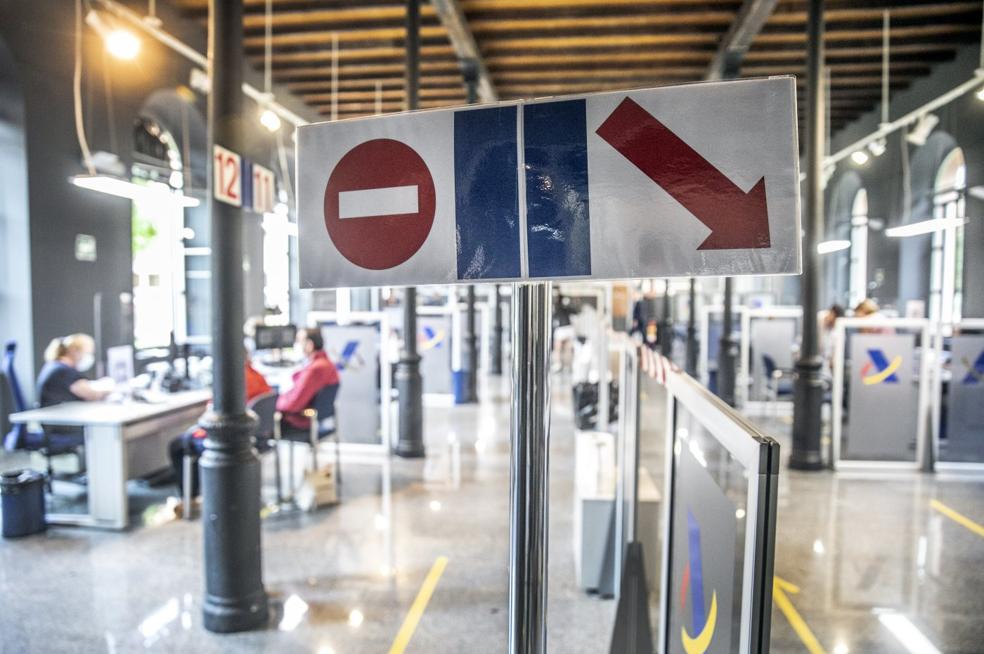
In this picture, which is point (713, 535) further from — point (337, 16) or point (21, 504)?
point (337, 16)

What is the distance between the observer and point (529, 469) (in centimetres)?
96

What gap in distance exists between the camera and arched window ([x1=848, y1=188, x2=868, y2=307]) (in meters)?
13.3

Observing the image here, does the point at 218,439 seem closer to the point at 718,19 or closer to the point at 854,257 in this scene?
the point at 718,19

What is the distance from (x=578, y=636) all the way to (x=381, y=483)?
2.81 meters

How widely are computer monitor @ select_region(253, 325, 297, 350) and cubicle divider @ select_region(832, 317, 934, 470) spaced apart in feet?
18.1

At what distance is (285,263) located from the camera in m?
12.1

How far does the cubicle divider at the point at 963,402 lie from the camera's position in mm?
5820

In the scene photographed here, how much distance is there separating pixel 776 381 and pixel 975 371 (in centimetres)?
192

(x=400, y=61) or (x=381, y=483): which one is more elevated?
(x=400, y=61)

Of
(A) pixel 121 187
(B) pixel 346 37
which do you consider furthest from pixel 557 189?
(B) pixel 346 37

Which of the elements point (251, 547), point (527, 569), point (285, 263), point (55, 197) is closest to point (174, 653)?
point (251, 547)

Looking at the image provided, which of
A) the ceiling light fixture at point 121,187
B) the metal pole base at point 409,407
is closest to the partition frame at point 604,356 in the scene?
the metal pole base at point 409,407

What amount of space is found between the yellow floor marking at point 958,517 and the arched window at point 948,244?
562 cm

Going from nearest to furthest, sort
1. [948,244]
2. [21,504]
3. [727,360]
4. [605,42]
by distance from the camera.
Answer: [21,504] → [605,42] → [727,360] → [948,244]
